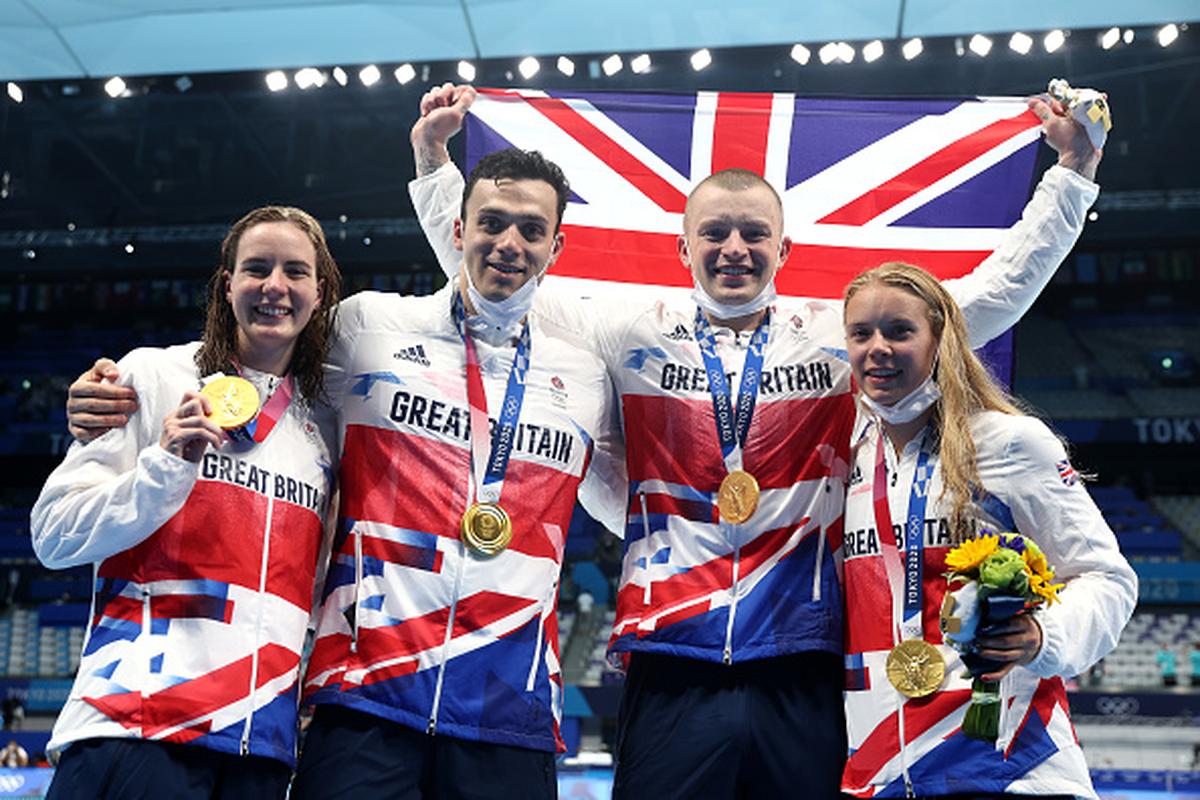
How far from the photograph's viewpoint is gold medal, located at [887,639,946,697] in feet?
9.99

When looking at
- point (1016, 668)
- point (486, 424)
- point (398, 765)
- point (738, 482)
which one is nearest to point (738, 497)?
point (738, 482)

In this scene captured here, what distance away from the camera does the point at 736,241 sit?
3734 mm

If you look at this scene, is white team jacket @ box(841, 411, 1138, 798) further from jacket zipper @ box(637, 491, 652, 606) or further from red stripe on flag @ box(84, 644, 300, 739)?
red stripe on flag @ box(84, 644, 300, 739)

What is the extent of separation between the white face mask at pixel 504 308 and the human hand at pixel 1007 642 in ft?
5.39

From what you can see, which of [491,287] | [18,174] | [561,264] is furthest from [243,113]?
[491,287]

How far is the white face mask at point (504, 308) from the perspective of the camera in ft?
11.8

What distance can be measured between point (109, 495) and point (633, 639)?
4.80 ft

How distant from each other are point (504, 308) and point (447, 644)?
102cm

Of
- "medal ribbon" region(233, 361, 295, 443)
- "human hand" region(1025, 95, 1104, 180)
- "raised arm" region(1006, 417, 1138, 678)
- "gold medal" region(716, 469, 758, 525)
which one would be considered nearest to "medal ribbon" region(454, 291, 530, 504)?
"medal ribbon" region(233, 361, 295, 443)

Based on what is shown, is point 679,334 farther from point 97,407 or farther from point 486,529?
point 97,407

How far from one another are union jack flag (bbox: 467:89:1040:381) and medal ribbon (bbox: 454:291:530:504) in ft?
4.57

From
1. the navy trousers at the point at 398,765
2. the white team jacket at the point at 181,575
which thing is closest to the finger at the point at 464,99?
the white team jacket at the point at 181,575

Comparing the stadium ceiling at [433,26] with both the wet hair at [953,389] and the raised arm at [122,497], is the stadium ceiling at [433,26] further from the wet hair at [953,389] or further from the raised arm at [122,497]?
the raised arm at [122,497]

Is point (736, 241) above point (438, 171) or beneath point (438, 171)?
beneath
